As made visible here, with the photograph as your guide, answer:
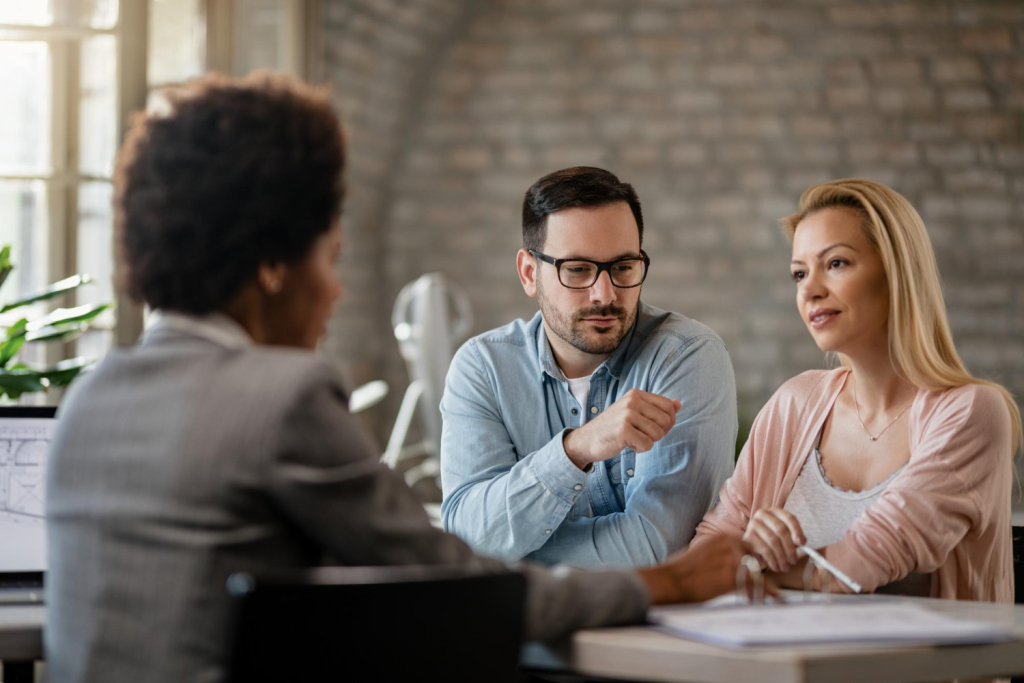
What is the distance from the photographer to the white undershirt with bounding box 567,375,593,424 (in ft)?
6.32

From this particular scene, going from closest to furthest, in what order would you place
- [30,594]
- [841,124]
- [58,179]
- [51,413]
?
[30,594]
[51,413]
[58,179]
[841,124]

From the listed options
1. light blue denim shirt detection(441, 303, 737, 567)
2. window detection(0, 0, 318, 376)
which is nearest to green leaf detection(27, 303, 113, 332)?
window detection(0, 0, 318, 376)

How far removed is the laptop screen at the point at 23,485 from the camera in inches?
57.2

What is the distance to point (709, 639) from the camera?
1010 millimetres

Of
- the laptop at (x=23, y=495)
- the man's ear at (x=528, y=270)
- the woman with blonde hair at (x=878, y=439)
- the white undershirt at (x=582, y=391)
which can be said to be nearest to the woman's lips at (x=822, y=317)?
the woman with blonde hair at (x=878, y=439)

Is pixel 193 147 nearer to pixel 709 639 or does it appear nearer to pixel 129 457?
pixel 129 457

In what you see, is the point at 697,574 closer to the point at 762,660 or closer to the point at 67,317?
the point at 762,660

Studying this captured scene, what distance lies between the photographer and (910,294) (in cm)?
165

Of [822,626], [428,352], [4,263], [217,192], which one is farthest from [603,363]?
[428,352]

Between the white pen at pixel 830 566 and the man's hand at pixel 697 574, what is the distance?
15cm

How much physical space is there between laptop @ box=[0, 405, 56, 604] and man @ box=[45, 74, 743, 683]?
47cm

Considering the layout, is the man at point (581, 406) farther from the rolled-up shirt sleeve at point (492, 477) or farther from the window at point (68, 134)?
the window at point (68, 134)

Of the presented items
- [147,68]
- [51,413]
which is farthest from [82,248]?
[51,413]

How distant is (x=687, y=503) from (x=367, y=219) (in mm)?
3582
